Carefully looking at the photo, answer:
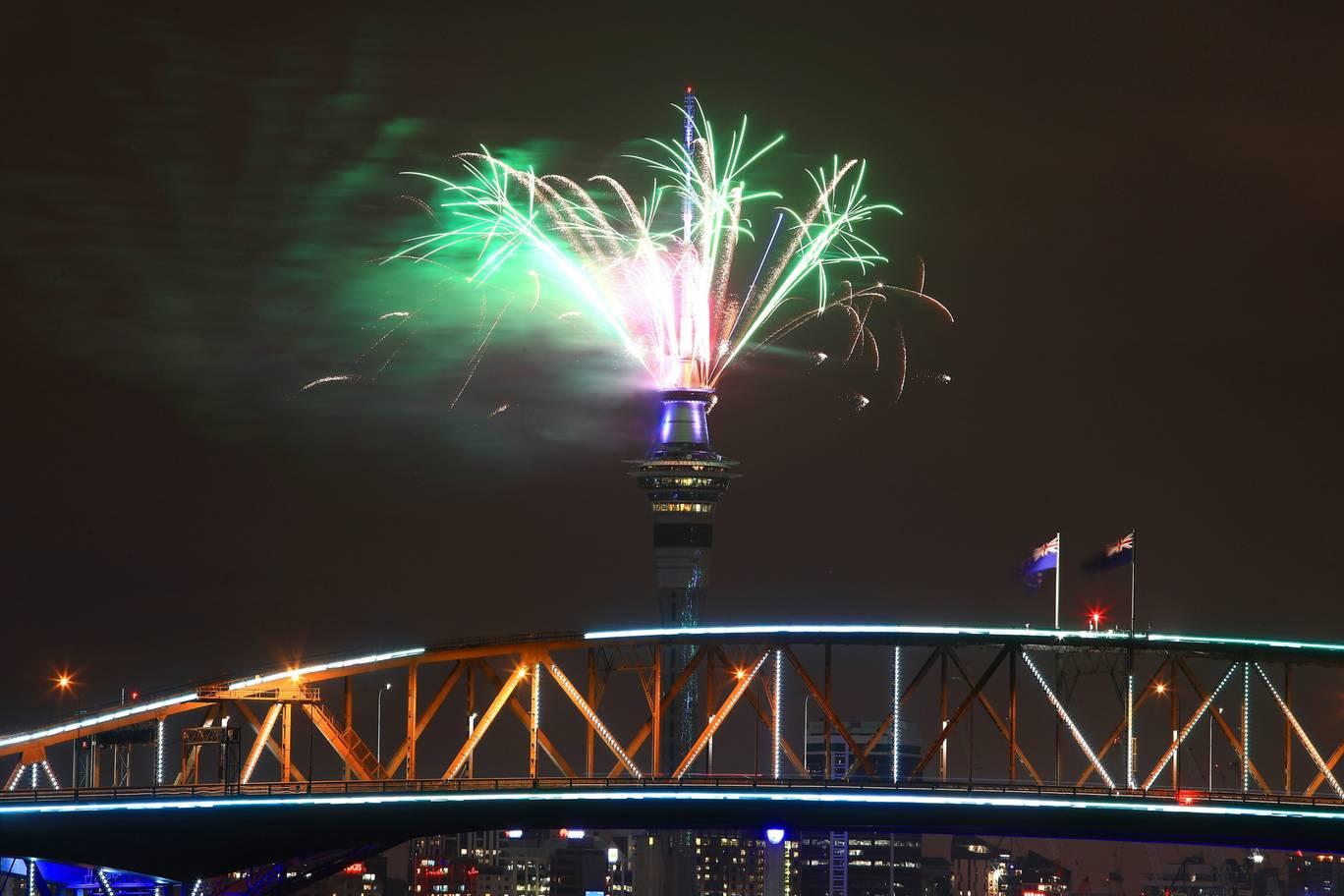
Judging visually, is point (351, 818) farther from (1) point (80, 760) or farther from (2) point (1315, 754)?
(2) point (1315, 754)

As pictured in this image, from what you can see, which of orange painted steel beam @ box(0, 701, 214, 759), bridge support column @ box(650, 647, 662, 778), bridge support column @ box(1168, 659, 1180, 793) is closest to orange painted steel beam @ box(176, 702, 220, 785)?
orange painted steel beam @ box(0, 701, 214, 759)

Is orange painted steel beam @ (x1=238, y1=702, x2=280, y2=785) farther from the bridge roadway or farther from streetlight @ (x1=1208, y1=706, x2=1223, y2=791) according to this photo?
streetlight @ (x1=1208, y1=706, x2=1223, y2=791)

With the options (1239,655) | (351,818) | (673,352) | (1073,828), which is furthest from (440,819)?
(673,352)

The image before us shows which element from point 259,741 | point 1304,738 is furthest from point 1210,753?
point 259,741

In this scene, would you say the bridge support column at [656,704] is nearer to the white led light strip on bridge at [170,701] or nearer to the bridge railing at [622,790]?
the bridge railing at [622,790]

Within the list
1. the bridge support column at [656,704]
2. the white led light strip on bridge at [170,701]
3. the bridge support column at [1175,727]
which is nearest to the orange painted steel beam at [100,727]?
the white led light strip on bridge at [170,701]
